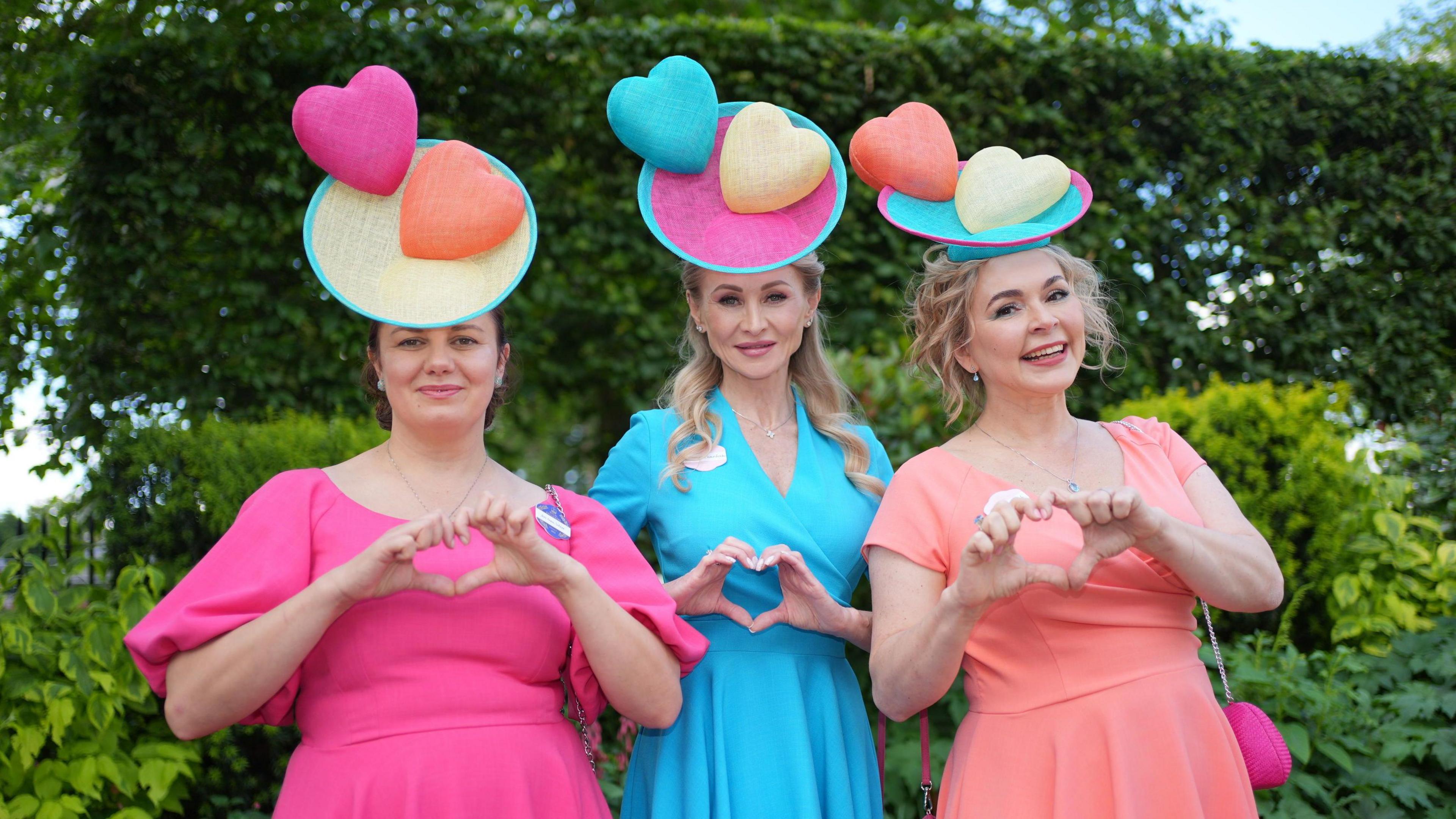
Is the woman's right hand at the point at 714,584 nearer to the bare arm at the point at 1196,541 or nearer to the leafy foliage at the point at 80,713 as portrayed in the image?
the bare arm at the point at 1196,541

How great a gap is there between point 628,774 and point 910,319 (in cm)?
137

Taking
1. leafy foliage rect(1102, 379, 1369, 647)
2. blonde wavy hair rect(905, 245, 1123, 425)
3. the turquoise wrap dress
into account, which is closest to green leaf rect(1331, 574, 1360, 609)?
leafy foliage rect(1102, 379, 1369, 647)

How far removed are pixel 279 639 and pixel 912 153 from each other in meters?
1.72

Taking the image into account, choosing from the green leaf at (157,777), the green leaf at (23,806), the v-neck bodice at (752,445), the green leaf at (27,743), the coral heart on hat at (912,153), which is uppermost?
the coral heart on hat at (912,153)

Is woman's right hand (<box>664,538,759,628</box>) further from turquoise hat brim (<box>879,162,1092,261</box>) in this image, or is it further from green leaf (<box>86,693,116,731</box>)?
green leaf (<box>86,693,116,731</box>)

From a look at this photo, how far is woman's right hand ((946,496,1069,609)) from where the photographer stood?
194cm

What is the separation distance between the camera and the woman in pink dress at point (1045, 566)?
2.09 m

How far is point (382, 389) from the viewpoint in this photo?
2.50m

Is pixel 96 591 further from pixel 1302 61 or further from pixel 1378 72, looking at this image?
pixel 1378 72

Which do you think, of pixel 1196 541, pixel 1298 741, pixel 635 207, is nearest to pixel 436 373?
pixel 1196 541

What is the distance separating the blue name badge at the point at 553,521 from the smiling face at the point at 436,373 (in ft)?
0.85

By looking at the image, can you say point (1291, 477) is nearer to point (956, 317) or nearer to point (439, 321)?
point (956, 317)

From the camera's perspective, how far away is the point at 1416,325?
6535 mm

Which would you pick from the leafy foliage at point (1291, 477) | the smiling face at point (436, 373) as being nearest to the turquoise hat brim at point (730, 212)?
the smiling face at point (436, 373)
